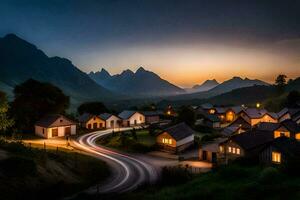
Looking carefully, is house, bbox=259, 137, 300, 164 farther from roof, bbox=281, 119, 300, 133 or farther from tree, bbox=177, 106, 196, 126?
tree, bbox=177, 106, 196, 126

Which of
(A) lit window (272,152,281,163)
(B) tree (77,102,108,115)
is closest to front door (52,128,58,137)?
(B) tree (77,102,108,115)

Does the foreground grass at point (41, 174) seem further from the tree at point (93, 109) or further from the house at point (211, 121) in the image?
the tree at point (93, 109)

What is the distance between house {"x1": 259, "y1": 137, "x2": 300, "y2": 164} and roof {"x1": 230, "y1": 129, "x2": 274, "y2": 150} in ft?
18.0

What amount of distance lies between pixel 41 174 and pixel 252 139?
35222mm

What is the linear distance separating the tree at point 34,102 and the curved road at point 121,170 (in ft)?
67.9

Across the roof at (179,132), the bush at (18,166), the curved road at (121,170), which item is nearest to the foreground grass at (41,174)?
the bush at (18,166)

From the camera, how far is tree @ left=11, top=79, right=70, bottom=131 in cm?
7975

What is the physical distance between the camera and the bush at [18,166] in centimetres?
3353

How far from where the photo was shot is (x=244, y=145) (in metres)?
50.9

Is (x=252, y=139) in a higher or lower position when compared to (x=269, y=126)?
lower

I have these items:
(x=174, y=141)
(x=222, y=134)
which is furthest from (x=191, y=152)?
(x=222, y=134)

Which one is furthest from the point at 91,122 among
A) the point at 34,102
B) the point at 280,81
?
the point at 280,81

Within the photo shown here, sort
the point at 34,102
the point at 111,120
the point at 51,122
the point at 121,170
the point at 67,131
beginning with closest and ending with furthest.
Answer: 1. the point at 121,170
2. the point at 51,122
3. the point at 67,131
4. the point at 34,102
5. the point at 111,120

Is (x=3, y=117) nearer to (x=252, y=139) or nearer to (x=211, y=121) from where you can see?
(x=252, y=139)
